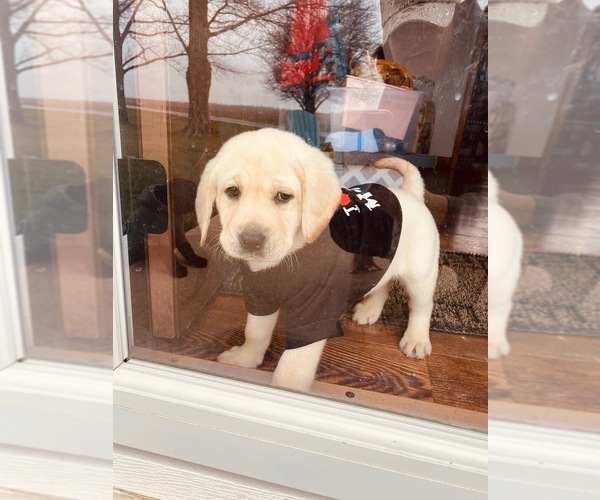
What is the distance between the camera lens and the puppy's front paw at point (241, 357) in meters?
0.82

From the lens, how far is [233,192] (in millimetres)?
729

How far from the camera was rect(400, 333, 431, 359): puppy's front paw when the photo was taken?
0.89 meters

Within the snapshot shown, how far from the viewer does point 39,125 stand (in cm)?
51

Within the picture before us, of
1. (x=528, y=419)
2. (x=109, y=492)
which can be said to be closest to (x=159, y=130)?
(x=109, y=492)

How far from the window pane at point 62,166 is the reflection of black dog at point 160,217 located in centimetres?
21

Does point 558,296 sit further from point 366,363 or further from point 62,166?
point 62,166

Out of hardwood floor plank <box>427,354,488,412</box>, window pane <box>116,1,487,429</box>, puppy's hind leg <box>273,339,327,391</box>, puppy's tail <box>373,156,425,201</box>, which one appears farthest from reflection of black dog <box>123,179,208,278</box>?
hardwood floor plank <box>427,354,488,412</box>

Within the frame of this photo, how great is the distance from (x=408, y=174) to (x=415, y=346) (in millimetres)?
347

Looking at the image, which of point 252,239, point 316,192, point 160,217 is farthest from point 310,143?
point 160,217

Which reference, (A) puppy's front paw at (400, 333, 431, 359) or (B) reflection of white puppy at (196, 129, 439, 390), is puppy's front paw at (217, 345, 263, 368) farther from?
(A) puppy's front paw at (400, 333, 431, 359)

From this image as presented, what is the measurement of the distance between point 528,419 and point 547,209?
0.23 meters

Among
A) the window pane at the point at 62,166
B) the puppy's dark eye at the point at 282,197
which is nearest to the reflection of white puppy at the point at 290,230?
the puppy's dark eye at the point at 282,197

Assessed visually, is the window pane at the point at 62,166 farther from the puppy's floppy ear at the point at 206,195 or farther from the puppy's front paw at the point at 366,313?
the puppy's front paw at the point at 366,313

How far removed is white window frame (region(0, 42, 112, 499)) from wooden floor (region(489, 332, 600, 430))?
1.61 ft
